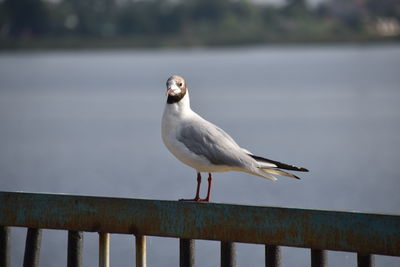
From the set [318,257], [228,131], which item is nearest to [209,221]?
[318,257]

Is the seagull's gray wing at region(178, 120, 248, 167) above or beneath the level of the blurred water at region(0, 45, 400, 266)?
beneath

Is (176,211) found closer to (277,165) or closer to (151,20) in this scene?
(277,165)

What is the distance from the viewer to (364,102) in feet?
144

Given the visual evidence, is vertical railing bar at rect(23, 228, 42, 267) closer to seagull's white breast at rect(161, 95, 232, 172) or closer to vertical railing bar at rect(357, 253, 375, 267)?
seagull's white breast at rect(161, 95, 232, 172)

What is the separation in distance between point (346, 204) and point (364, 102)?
2871 centimetres

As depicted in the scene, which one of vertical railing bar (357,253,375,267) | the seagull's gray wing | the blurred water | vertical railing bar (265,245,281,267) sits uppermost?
the blurred water

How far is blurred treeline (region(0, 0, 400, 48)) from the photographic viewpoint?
126 metres

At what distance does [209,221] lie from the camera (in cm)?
425

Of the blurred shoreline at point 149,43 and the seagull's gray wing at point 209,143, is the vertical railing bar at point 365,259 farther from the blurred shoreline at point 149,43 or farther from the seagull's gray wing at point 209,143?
the blurred shoreline at point 149,43

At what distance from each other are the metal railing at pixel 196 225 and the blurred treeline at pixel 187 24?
11853cm

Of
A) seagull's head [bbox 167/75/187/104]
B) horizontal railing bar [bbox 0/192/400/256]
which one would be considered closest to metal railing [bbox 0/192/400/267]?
horizontal railing bar [bbox 0/192/400/256]

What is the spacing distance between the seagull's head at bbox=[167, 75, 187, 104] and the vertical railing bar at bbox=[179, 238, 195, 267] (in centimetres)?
114

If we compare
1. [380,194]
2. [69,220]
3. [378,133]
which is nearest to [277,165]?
[69,220]

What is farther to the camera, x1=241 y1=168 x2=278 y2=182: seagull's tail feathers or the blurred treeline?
the blurred treeline
